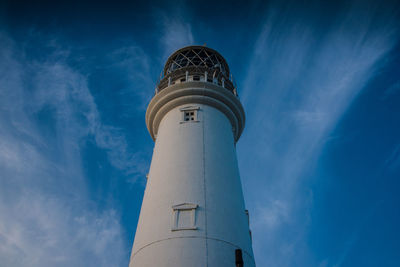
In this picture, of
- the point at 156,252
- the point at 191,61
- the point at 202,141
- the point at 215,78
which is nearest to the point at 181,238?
the point at 156,252

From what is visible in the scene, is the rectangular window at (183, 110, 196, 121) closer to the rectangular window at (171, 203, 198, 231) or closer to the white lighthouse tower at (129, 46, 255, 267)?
the white lighthouse tower at (129, 46, 255, 267)

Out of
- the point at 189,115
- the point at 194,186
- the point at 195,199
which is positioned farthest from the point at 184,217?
the point at 189,115

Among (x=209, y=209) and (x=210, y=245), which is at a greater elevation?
(x=209, y=209)

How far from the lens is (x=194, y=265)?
8.81 metres

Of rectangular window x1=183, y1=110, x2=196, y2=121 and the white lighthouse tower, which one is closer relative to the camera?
the white lighthouse tower

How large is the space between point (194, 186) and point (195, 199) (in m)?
0.59

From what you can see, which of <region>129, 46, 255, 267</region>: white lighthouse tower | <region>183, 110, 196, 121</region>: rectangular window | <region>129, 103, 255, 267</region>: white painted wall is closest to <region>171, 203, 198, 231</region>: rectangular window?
<region>129, 46, 255, 267</region>: white lighthouse tower

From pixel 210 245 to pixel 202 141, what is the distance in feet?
15.6

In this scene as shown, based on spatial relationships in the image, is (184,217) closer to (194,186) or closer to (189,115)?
(194,186)

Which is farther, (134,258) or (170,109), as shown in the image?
(170,109)

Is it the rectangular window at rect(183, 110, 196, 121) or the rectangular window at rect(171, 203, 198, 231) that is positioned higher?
the rectangular window at rect(183, 110, 196, 121)

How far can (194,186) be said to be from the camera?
11.0 m

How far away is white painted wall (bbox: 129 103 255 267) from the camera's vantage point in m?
9.26

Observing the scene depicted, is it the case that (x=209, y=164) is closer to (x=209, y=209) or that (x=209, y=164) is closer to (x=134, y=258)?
(x=209, y=209)
